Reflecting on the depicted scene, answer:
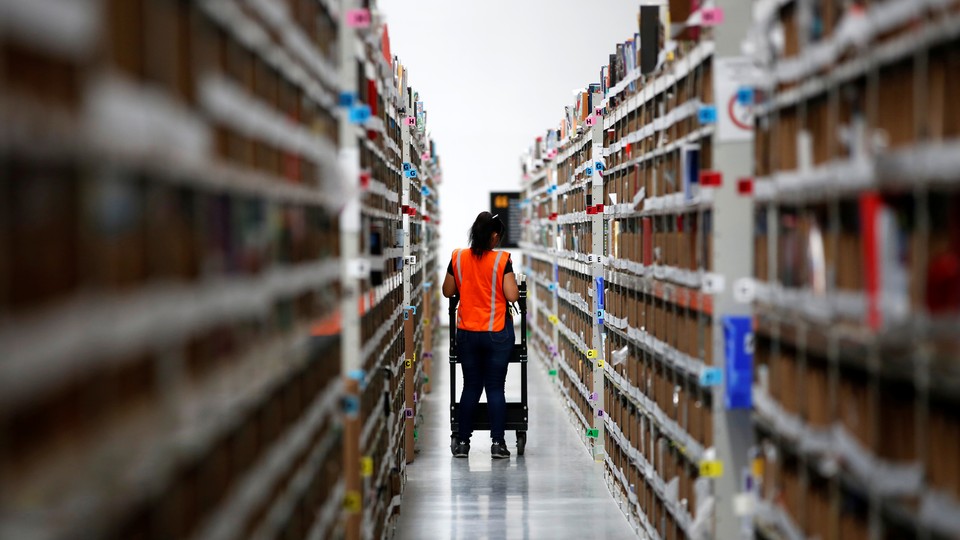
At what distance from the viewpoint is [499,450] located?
27.1 feet

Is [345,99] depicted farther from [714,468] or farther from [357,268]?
[714,468]

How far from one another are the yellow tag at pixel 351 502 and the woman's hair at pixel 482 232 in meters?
3.95

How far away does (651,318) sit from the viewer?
18.2 ft

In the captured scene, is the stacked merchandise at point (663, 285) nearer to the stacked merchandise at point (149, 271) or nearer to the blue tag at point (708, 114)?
the blue tag at point (708, 114)

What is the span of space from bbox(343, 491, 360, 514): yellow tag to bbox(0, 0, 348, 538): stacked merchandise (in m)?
0.92

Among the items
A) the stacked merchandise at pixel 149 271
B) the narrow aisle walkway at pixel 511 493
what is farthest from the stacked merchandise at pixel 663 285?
the stacked merchandise at pixel 149 271

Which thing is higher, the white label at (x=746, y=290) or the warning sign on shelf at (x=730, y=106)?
the warning sign on shelf at (x=730, y=106)

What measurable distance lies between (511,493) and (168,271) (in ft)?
18.6

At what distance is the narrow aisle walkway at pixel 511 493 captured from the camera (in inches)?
248

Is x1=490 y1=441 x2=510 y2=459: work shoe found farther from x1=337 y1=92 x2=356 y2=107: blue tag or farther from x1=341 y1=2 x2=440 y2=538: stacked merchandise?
x1=337 y1=92 x2=356 y2=107: blue tag

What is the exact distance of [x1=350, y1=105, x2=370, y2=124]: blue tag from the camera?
4066mm

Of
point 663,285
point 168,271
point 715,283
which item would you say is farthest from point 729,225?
point 168,271

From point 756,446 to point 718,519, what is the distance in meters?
0.50

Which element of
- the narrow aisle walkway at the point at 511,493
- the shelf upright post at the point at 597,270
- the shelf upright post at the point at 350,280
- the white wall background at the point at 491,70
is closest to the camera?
the shelf upright post at the point at 350,280
